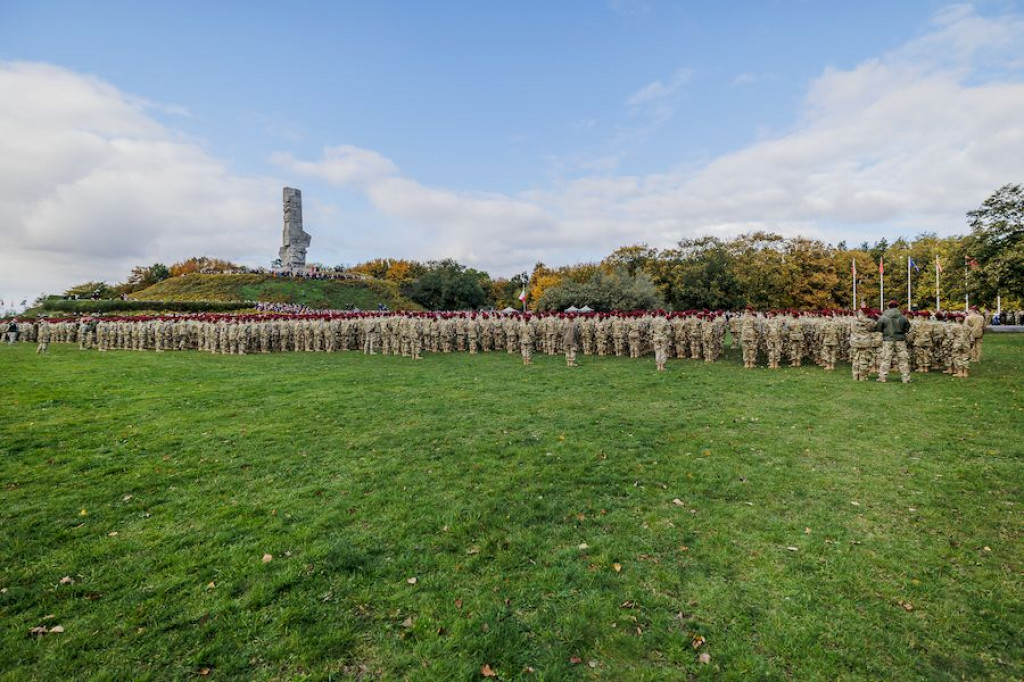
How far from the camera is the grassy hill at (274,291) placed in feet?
211

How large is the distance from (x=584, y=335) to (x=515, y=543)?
1892 centimetres

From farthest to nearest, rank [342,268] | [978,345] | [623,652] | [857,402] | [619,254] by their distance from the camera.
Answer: [342,268]
[619,254]
[978,345]
[857,402]
[623,652]

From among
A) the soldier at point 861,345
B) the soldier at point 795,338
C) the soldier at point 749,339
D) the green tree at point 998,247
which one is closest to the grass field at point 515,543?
the soldier at point 861,345

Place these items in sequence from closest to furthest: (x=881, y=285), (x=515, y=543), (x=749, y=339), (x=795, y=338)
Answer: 1. (x=515, y=543)
2. (x=749, y=339)
3. (x=795, y=338)
4. (x=881, y=285)

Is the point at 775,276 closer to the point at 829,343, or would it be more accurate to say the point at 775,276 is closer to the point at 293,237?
the point at 829,343

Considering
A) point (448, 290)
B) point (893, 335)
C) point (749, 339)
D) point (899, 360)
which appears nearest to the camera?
point (893, 335)

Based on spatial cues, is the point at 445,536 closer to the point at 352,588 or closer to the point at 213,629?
the point at 352,588

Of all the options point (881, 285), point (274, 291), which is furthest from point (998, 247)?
point (274, 291)

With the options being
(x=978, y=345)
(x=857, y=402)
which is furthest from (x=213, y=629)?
(x=978, y=345)

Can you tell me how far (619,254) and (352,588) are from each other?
2233 inches

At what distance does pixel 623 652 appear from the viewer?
12.8 feet

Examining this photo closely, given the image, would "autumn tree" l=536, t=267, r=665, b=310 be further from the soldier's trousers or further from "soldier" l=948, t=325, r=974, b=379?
the soldier's trousers

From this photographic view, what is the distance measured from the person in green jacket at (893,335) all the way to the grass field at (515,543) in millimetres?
2969

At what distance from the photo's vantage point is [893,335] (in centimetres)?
1397
